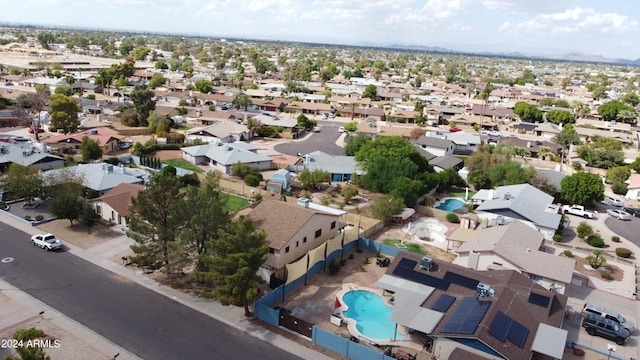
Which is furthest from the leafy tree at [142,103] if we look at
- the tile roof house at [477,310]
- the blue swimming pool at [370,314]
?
the tile roof house at [477,310]

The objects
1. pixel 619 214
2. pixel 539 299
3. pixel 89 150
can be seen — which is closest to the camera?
A: pixel 539 299

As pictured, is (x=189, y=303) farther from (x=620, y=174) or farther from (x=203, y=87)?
(x=203, y=87)

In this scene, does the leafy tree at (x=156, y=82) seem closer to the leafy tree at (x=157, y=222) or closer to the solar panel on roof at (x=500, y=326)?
the leafy tree at (x=157, y=222)

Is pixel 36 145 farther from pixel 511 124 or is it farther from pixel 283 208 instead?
pixel 511 124

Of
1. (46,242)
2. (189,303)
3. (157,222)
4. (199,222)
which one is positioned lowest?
(189,303)

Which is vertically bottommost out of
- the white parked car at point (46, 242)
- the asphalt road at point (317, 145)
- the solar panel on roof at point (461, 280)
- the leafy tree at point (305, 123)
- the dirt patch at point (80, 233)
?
the dirt patch at point (80, 233)

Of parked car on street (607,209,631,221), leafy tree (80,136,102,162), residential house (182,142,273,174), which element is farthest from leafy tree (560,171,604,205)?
leafy tree (80,136,102,162)

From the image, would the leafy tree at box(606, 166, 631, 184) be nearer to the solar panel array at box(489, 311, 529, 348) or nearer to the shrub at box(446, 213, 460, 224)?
the shrub at box(446, 213, 460, 224)

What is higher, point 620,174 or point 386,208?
point 620,174

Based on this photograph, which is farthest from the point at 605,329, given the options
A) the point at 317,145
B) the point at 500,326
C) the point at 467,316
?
the point at 317,145
